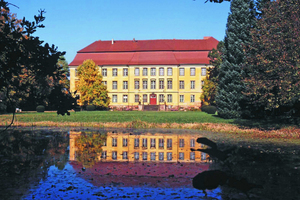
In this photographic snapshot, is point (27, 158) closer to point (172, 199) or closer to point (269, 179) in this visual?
point (172, 199)

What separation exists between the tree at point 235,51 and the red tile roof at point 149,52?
3290cm

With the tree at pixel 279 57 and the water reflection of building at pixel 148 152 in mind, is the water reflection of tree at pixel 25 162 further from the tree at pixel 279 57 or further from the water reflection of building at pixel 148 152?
the tree at pixel 279 57

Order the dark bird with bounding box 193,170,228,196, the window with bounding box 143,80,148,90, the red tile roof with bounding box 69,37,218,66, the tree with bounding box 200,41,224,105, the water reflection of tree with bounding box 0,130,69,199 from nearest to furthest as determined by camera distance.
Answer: the dark bird with bounding box 193,170,228,196, the water reflection of tree with bounding box 0,130,69,199, the tree with bounding box 200,41,224,105, the red tile roof with bounding box 69,37,218,66, the window with bounding box 143,80,148,90

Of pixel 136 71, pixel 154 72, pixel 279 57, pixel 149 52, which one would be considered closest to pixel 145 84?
pixel 154 72

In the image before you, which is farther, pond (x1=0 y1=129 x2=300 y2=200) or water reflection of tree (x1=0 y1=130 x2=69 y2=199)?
water reflection of tree (x1=0 y1=130 x2=69 y2=199)

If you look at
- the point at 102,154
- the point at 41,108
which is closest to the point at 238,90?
the point at 102,154

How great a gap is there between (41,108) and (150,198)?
4471 centimetres

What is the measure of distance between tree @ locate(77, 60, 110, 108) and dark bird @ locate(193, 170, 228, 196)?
5581cm

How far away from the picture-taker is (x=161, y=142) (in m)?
14.8

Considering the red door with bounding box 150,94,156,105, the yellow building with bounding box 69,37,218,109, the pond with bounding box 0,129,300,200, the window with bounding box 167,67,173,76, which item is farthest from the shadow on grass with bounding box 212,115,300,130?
the red door with bounding box 150,94,156,105

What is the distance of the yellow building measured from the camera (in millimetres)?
63594

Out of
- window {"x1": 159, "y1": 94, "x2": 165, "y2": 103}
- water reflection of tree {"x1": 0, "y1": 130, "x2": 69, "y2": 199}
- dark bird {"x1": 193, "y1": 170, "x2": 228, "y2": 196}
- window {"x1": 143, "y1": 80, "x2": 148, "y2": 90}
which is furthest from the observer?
window {"x1": 143, "y1": 80, "x2": 148, "y2": 90}

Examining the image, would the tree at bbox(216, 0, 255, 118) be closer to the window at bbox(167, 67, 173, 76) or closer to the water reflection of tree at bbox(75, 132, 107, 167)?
the water reflection of tree at bbox(75, 132, 107, 167)

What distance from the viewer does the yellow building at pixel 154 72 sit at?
209 feet
